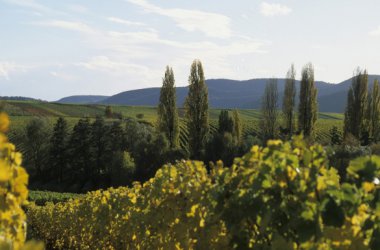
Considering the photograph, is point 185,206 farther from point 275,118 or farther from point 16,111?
point 16,111

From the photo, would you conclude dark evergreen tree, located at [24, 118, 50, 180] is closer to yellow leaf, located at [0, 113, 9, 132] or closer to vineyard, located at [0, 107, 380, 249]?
vineyard, located at [0, 107, 380, 249]

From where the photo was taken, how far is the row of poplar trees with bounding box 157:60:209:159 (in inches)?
1647

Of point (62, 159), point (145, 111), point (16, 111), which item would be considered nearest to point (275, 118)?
point (62, 159)

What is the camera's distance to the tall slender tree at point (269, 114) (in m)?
45.9

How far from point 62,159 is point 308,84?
25802mm

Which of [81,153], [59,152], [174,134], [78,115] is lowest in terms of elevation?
[59,152]

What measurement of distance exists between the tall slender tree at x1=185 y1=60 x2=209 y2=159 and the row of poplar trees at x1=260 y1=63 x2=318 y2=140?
22.9 feet

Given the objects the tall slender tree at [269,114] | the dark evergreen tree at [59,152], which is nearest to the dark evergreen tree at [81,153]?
the dark evergreen tree at [59,152]

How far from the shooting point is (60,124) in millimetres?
47719

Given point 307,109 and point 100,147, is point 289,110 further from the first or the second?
point 100,147

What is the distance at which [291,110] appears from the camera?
1813 inches

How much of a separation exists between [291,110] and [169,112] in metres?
12.3

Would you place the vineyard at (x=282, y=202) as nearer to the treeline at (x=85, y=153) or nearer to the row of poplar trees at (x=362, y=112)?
the treeline at (x=85, y=153)

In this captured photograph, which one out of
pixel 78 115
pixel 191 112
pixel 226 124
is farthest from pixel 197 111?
pixel 78 115
